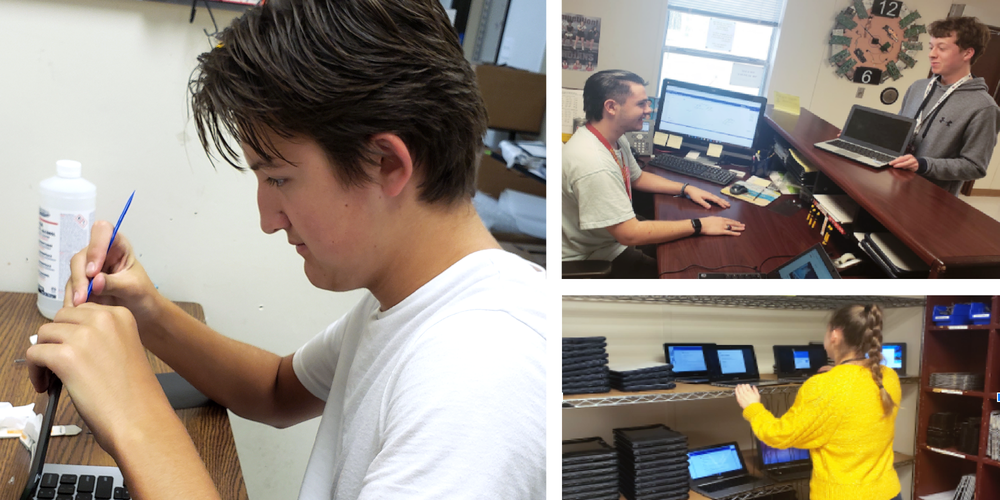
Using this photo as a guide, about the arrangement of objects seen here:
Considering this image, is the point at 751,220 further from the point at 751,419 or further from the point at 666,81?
the point at 751,419

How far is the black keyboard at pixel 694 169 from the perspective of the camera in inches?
31.2

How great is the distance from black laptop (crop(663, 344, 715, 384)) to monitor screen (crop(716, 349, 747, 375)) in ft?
0.09

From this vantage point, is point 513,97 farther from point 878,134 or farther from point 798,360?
point 798,360

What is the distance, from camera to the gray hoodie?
2.55 feet

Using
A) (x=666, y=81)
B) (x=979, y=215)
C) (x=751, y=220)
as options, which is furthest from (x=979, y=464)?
(x=666, y=81)

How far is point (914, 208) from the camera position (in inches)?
31.3

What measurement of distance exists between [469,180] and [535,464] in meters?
0.29

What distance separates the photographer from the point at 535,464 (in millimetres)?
455

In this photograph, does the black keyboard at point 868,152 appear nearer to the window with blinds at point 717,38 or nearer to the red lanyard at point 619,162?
the window with blinds at point 717,38

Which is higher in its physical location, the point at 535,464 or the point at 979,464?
the point at 535,464

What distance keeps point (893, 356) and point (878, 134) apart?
2.04 feet

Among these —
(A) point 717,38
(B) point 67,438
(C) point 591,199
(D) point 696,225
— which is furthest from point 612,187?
(B) point 67,438

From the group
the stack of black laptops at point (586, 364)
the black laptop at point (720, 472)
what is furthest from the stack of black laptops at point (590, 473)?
the black laptop at point (720, 472)

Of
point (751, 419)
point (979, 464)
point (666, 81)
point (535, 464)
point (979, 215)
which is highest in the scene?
point (666, 81)
